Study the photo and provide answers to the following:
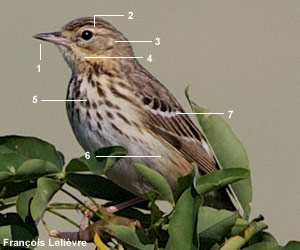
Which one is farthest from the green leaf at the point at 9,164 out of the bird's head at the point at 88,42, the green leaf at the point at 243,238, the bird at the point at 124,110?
the bird's head at the point at 88,42

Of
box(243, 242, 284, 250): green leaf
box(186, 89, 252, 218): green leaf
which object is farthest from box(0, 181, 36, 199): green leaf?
box(243, 242, 284, 250): green leaf

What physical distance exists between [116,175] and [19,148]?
3.73ft

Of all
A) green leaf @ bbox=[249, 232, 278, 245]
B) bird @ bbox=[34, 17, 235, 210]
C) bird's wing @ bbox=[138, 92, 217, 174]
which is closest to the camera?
green leaf @ bbox=[249, 232, 278, 245]

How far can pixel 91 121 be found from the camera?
4512 mm

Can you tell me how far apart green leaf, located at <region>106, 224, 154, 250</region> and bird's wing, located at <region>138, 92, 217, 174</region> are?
1.67 m

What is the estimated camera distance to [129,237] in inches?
119

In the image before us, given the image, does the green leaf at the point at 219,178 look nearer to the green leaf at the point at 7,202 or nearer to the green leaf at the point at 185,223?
the green leaf at the point at 185,223

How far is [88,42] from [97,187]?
153cm

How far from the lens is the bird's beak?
177 inches

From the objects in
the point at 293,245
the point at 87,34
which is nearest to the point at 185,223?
the point at 293,245

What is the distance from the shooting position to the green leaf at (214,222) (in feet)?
9.81

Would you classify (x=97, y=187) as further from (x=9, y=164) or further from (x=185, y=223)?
(x=185, y=223)

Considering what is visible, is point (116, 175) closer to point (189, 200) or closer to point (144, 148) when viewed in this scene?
point (144, 148)

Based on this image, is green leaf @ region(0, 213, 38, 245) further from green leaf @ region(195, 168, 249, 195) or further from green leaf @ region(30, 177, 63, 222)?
green leaf @ region(195, 168, 249, 195)
